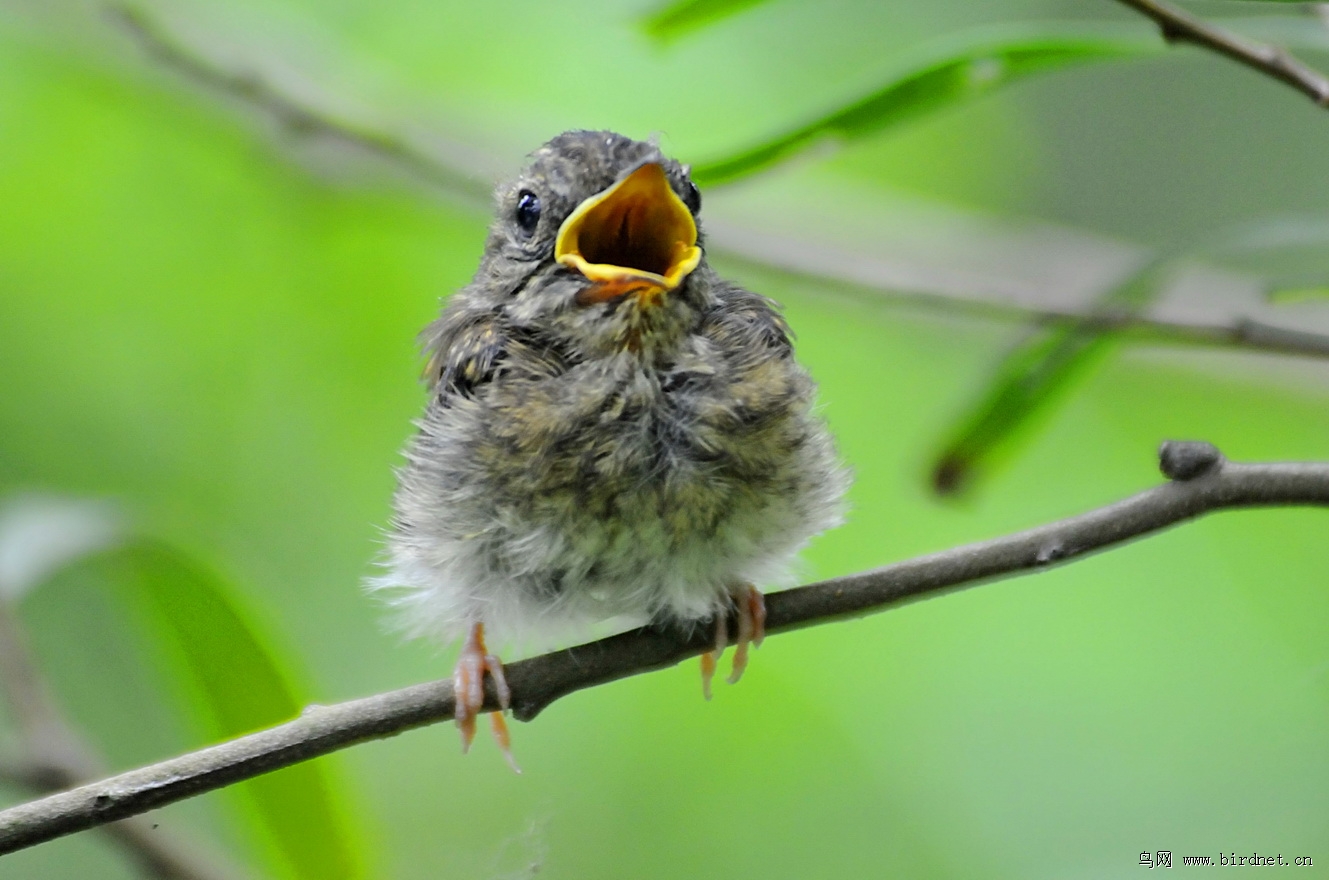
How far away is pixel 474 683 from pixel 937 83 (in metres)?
1.15

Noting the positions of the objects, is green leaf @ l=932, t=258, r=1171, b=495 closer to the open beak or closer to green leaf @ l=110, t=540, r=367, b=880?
the open beak

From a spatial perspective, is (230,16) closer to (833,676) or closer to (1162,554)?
(833,676)

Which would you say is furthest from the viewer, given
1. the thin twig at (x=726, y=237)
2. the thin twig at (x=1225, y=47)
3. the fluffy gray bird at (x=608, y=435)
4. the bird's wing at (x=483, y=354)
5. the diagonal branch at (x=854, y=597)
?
the thin twig at (x=726, y=237)

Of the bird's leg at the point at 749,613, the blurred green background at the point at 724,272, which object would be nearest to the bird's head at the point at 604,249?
the bird's leg at the point at 749,613

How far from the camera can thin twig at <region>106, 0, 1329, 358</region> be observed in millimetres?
2131

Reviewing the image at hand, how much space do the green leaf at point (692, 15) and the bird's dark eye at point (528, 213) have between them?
33cm

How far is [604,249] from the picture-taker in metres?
2.14

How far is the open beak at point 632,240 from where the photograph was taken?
6.23 feet

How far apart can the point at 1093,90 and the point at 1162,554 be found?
2.59 meters

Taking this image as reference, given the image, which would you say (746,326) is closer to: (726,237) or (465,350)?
(465,350)

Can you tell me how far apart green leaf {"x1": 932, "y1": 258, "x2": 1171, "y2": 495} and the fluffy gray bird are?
199 mm

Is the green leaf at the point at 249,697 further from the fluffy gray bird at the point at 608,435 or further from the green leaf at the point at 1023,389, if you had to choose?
the green leaf at the point at 1023,389

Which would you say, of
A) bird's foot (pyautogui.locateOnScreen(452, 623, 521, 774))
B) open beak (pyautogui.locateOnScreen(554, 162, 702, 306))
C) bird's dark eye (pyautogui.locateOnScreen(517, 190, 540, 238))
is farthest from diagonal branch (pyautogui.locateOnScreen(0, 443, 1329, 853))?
bird's dark eye (pyautogui.locateOnScreen(517, 190, 540, 238))

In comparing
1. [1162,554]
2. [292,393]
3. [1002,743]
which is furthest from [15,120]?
[1162,554]
